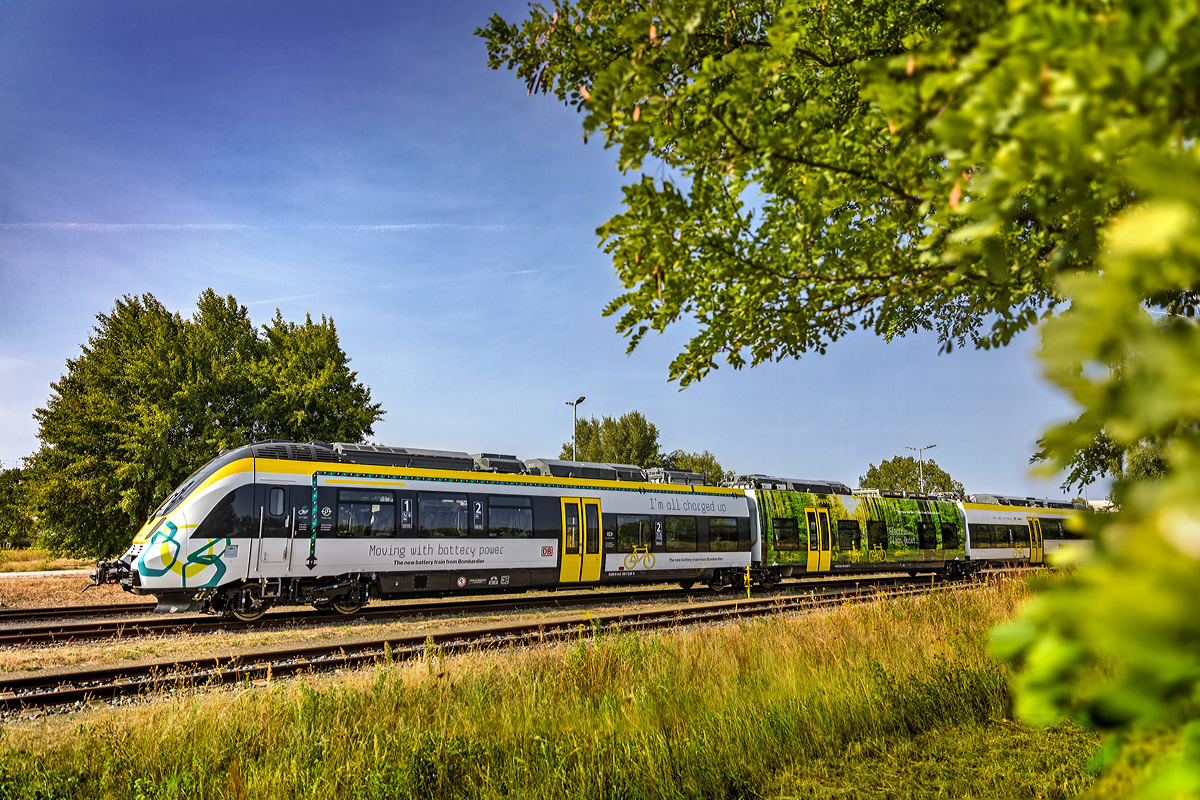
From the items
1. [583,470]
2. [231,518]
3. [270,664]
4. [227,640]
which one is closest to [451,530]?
[583,470]

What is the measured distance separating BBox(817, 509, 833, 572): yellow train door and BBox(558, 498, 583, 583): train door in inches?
395

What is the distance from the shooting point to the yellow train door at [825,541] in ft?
77.7

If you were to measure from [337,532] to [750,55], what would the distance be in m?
14.1

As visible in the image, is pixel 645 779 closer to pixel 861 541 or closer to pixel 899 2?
pixel 899 2

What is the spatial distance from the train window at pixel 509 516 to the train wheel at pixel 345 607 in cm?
349

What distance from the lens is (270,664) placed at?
9586mm

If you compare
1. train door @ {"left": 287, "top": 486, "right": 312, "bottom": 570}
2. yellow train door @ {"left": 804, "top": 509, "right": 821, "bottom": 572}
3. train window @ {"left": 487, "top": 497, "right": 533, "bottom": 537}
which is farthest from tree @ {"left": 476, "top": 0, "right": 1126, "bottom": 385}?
yellow train door @ {"left": 804, "top": 509, "right": 821, "bottom": 572}

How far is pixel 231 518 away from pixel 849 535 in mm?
20065

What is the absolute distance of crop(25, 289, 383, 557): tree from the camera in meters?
25.8

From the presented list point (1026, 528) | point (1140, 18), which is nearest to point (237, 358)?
point (1140, 18)

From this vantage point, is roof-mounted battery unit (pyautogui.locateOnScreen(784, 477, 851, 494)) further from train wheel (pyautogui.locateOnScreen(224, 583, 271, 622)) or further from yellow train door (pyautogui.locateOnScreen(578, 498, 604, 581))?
train wheel (pyautogui.locateOnScreen(224, 583, 271, 622))

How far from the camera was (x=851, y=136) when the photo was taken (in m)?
3.44

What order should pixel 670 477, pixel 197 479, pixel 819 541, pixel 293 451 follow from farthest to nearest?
pixel 819 541, pixel 670 477, pixel 293 451, pixel 197 479

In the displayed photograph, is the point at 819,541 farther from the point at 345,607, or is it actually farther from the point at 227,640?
the point at 227,640
